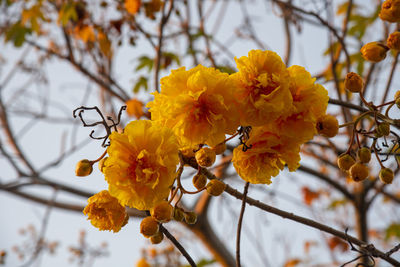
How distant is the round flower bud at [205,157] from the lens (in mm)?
903

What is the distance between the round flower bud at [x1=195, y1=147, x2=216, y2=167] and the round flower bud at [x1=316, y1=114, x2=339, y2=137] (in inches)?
10.6

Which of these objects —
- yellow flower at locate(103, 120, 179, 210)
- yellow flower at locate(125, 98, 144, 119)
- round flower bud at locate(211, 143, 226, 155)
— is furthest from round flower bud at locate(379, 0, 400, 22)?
yellow flower at locate(125, 98, 144, 119)

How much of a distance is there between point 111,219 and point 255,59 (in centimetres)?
53

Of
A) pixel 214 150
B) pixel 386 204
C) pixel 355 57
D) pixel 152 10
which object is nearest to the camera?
pixel 214 150

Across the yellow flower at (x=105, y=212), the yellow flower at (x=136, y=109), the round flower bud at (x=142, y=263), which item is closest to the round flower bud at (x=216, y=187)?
the yellow flower at (x=105, y=212)

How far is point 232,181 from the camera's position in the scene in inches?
115

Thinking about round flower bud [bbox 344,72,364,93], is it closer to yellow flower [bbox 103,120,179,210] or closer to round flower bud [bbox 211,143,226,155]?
round flower bud [bbox 211,143,226,155]

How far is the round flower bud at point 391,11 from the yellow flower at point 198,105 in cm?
56

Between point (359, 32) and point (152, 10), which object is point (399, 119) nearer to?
point (152, 10)

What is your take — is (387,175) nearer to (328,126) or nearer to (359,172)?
(359,172)

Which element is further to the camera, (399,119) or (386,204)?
(386,204)

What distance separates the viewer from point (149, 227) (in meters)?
0.93

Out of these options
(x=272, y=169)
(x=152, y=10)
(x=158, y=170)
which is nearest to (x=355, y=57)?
(x=152, y=10)

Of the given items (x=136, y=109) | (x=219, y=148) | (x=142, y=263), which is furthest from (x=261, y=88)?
(x=142, y=263)
